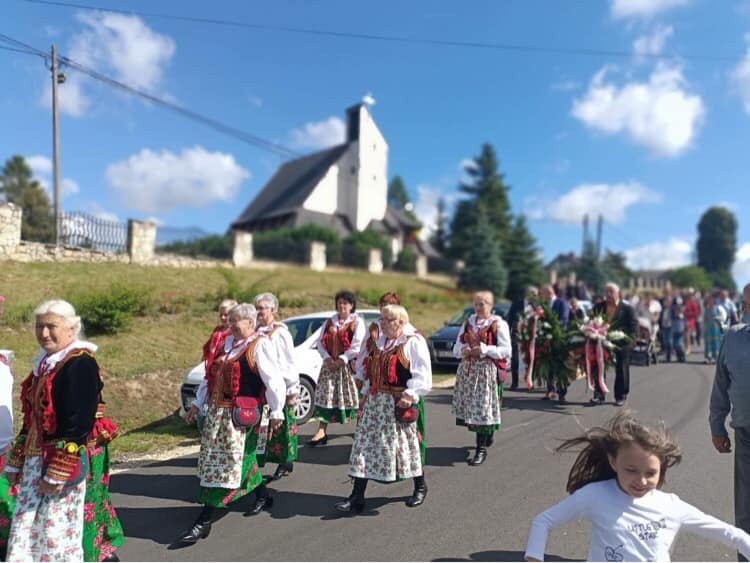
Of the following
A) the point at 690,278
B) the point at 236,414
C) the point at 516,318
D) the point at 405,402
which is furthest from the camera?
the point at 690,278

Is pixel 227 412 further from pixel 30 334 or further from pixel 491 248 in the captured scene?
pixel 491 248

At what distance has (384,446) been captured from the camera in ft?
16.4

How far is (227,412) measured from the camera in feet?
15.0

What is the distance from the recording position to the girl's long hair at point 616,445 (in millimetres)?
2576

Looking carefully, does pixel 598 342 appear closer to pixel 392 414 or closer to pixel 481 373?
pixel 481 373

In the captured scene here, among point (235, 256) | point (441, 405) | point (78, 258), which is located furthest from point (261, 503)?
point (235, 256)

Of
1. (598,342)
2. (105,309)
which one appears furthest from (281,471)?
(105,309)

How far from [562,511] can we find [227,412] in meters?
2.83

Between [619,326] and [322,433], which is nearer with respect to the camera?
[322,433]

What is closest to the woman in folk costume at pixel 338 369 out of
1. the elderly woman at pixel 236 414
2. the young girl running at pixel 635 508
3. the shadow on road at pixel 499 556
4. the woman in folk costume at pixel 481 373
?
the woman in folk costume at pixel 481 373

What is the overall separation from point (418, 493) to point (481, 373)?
6.35 ft

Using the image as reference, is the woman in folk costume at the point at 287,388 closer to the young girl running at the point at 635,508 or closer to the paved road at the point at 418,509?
the paved road at the point at 418,509

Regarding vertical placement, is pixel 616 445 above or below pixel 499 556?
above

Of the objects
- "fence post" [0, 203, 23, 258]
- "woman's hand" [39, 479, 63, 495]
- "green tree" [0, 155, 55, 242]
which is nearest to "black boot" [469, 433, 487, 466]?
"woman's hand" [39, 479, 63, 495]
